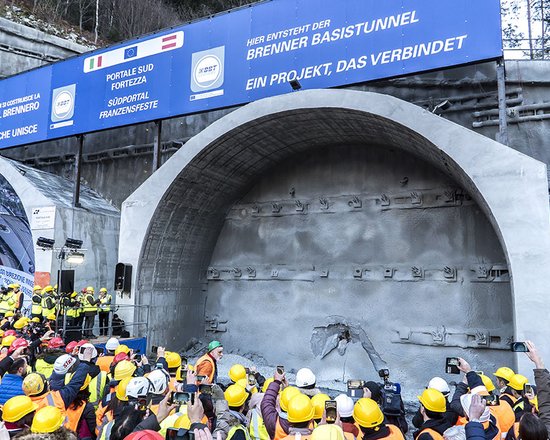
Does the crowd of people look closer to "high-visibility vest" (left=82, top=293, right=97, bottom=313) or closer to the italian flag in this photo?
"high-visibility vest" (left=82, top=293, right=97, bottom=313)

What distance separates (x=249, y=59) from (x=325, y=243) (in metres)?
5.71

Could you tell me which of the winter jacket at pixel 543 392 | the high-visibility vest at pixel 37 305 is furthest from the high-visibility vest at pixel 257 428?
the high-visibility vest at pixel 37 305

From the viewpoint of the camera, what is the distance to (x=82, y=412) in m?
4.88

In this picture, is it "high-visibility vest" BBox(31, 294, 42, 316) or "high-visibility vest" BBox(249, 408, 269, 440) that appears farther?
"high-visibility vest" BBox(31, 294, 42, 316)

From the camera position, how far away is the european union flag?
15.7 meters

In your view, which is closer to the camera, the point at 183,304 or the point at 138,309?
the point at 138,309

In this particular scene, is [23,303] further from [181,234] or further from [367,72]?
[367,72]

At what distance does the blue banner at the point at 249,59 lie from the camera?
10.8 metres

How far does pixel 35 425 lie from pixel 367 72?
10482 millimetres

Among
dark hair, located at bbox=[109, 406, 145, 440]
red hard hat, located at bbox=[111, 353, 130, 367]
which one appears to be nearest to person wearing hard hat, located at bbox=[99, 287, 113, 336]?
red hard hat, located at bbox=[111, 353, 130, 367]

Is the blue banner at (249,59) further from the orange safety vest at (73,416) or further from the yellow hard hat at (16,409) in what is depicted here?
the yellow hard hat at (16,409)

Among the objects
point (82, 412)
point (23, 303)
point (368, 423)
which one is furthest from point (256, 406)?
point (23, 303)

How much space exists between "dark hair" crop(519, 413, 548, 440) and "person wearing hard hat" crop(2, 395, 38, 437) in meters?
3.74

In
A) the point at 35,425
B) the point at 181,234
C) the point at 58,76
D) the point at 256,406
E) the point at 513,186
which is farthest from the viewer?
the point at 58,76
